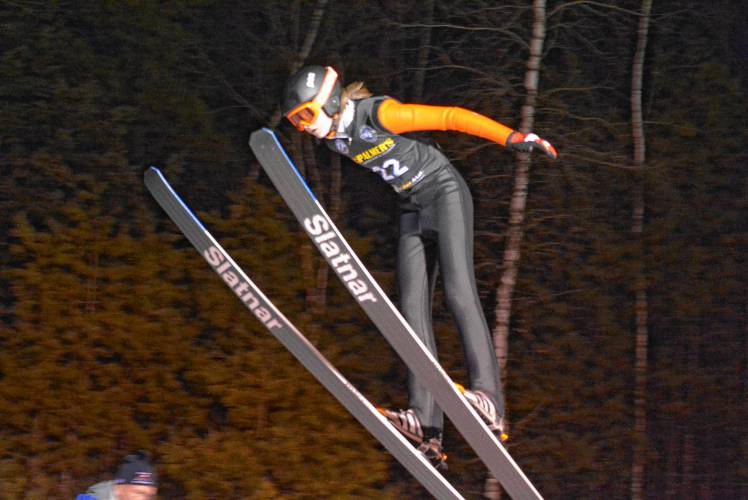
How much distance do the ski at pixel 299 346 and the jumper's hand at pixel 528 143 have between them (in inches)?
45.6

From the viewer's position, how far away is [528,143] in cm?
412

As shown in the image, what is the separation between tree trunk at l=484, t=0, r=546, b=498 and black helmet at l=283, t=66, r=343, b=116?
1069 mm

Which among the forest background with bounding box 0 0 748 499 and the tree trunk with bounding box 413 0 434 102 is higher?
the tree trunk with bounding box 413 0 434 102

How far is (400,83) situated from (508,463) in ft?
6.47

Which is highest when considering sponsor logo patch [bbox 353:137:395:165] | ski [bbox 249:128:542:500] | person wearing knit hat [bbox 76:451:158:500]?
sponsor logo patch [bbox 353:137:395:165]

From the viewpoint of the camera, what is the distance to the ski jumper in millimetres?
4277

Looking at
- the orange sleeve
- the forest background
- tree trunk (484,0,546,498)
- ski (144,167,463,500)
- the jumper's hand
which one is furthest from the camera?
the forest background

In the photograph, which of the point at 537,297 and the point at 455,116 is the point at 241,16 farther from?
the point at 537,297

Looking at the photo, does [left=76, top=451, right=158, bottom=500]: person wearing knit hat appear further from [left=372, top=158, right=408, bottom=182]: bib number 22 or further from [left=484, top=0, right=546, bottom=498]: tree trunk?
[left=484, top=0, right=546, bottom=498]: tree trunk

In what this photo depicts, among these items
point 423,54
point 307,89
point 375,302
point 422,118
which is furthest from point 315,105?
point 423,54

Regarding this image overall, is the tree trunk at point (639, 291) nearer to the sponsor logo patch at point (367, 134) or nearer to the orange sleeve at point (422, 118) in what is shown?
the orange sleeve at point (422, 118)

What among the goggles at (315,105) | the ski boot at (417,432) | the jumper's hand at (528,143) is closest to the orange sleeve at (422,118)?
the jumper's hand at (528,143)

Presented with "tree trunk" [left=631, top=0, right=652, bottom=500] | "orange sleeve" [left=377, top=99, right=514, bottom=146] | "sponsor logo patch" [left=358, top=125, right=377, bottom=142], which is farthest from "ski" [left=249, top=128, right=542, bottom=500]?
"tree trunk" [left=631, top=0, right=652, bottom=500]

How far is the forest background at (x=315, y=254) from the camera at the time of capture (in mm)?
5102
